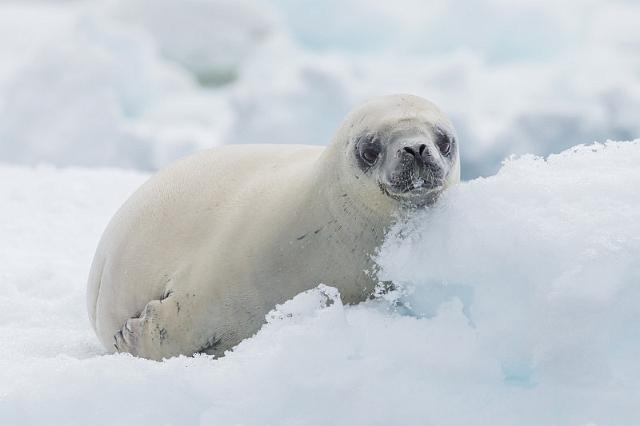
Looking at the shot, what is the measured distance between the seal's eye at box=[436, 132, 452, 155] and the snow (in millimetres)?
6635

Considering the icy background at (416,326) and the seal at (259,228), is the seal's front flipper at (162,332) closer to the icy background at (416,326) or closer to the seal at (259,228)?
the seal at (259,228)

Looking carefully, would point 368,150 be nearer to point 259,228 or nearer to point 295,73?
point 259,228

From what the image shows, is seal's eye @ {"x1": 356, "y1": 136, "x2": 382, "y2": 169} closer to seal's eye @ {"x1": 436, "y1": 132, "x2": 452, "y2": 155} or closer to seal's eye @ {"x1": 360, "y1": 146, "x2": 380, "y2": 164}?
seal's eye @ {"x1": 360, "y1": 146, "x2": 380, "y2": 164}

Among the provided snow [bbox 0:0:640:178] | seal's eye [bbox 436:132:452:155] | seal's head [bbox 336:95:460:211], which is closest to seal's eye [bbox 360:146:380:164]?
seal's head [bbox 336:95:460:211]

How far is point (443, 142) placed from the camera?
7.34 ft

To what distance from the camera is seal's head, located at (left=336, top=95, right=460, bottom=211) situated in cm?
208

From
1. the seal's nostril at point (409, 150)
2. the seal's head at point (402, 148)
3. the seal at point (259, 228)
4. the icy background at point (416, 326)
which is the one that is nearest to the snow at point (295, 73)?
the icy background at point (416, 326)

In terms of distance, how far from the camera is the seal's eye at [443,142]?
2.22 m

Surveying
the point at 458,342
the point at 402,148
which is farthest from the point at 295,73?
the point at 458,342

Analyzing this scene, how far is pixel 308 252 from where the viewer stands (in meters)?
2.32

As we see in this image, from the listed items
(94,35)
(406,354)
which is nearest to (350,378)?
(406,354)

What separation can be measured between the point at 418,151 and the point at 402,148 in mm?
40

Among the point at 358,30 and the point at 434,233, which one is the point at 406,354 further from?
the point at 358,30

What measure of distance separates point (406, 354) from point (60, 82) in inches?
319
